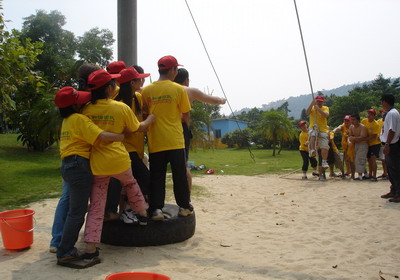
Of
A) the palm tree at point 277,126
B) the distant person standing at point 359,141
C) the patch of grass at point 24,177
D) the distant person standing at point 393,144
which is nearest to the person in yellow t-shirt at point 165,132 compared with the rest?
the patch of grass at point 24,177

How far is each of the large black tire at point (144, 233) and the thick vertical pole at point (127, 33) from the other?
2445mm

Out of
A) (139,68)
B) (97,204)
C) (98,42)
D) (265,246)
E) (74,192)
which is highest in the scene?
(98,42)

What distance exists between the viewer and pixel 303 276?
3.26 metres

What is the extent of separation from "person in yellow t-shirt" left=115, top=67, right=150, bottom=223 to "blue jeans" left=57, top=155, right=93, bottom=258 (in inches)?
28.3

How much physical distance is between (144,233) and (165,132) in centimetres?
119

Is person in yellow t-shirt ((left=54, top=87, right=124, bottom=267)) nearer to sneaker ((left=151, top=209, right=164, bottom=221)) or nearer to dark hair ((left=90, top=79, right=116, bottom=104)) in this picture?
dark hair ((left=90, top=79, right=116, bottom=104))

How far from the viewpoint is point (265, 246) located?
429 cm

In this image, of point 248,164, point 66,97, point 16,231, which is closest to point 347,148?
point 248,164

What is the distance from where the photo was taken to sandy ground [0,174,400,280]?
337 cm

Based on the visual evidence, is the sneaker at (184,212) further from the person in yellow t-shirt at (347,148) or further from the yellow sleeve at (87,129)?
the person in yellow t-shirt at (347,148)

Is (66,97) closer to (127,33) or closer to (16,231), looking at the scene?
(16,231)

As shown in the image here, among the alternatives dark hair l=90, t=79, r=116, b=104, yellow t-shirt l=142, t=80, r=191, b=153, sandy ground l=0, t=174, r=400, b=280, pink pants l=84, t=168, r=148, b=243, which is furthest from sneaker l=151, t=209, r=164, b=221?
dark hair l=90, t=79, r=116, b=104

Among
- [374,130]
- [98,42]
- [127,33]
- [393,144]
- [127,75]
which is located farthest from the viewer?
[98,42]

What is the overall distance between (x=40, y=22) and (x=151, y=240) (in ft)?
102
